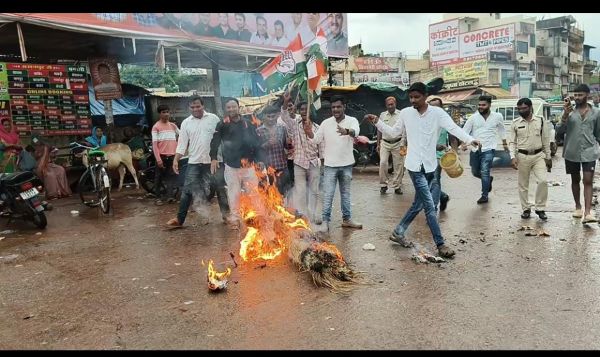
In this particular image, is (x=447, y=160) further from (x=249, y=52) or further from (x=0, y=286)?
(x=249, y=52)

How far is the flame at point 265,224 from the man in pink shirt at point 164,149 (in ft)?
8.87

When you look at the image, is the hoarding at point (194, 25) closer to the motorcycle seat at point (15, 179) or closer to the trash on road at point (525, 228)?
the motorcycle seat at point (15, 179)

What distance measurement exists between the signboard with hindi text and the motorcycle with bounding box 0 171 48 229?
3.76 meters

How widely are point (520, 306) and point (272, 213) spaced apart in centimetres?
285

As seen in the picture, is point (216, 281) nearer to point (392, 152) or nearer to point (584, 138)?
point (584, 138)

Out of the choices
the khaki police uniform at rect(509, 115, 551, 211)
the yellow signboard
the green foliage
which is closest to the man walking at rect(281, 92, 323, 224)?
the khaki police uniform at rect(509, 115, 551, 211)

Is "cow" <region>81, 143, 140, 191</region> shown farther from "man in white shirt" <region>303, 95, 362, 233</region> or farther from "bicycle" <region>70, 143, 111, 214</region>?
"man in white shirt" <region>303, 95, 362, 233</region>

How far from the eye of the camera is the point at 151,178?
9492 mm

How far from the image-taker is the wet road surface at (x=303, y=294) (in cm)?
312

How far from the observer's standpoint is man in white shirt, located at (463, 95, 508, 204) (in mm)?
7750

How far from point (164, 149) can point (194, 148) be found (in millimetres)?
2176

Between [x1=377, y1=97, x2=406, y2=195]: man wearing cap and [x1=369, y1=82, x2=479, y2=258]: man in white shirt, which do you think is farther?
[x1=377, y1=97, x2=406, y2=195]: man wearing cap

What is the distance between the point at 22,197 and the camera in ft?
21.9
